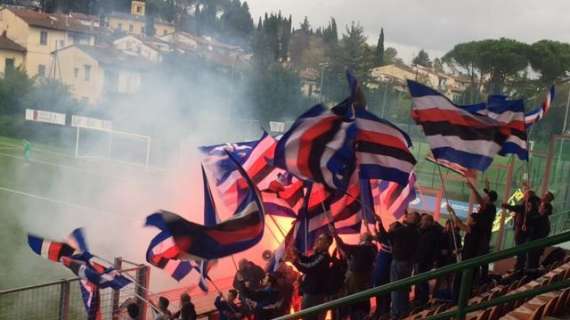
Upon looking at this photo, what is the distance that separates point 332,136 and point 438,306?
1682 mm

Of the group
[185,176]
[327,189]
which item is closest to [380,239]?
[327,189]

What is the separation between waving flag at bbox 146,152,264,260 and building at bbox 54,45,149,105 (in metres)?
33.8

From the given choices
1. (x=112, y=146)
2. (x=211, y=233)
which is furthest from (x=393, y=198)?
(x=112, y=146)

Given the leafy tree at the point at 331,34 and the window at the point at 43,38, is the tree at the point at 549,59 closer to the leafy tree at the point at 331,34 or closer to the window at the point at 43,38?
the leafy tree at the point at 331,34

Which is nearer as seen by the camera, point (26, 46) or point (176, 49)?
point (176, 49)

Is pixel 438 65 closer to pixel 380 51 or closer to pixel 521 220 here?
pixel 380 51

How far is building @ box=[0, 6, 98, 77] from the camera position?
149ft

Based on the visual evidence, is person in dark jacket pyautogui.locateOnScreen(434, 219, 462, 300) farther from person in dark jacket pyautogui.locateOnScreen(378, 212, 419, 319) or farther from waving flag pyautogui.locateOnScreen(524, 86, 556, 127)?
waving flag pyautogui.locateOnScreen(524, 86, 556, 127)

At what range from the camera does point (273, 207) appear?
721cm

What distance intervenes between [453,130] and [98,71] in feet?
123

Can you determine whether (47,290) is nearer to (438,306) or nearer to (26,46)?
(438,306)

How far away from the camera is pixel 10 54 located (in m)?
44.6

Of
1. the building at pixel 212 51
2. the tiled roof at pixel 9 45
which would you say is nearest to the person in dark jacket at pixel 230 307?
the building at pixel 212 51

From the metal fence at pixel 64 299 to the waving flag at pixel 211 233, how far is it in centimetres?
→ 147
